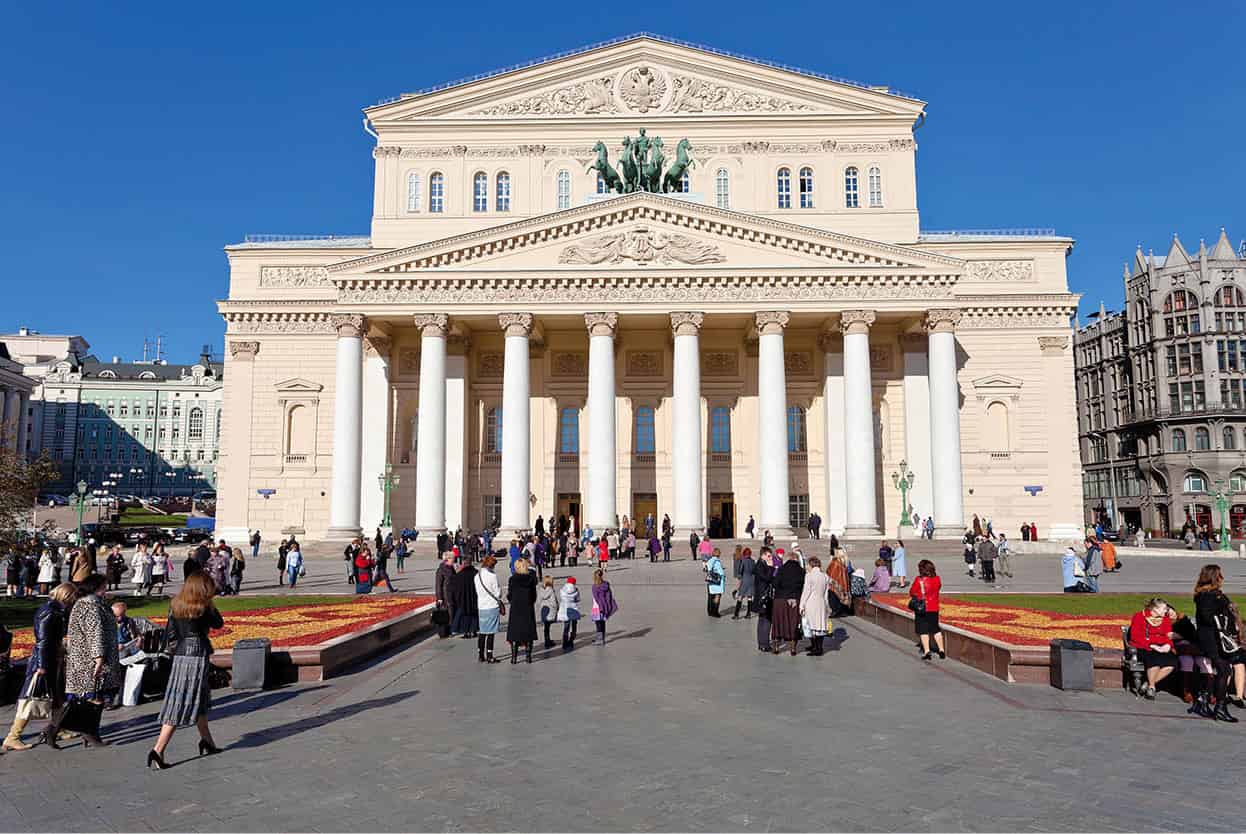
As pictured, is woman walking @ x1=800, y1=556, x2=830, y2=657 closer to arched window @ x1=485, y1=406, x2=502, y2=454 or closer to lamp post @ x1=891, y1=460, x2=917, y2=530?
lamp post @ x1=891, y1=460, x2=917, y2=530

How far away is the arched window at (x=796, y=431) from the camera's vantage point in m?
48.5

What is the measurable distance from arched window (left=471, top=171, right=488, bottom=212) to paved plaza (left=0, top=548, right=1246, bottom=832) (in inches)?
1661

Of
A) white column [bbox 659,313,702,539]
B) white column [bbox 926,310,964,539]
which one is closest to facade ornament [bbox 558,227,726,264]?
white column [bbox 659,313,702,539]

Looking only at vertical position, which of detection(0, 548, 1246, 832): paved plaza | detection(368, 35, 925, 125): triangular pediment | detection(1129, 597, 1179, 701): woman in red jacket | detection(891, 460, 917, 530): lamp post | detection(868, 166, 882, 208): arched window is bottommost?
detection(0, 548, 1246, 832): paved plaza

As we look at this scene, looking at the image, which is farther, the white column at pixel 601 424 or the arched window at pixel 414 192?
the arched window at pixel 414 192

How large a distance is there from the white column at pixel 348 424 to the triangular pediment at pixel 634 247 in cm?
274

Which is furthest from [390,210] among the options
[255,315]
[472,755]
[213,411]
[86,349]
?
[86,349]

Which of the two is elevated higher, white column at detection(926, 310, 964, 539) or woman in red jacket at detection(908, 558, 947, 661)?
white column at detection(926, 310, 964, 539)

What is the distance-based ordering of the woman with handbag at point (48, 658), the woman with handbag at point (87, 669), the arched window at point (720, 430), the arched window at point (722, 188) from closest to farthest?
the woman with handbag at point (87, 669)
the woman with handbag at point (48, 658)
the arched window at point (720, 430)
the arched window at point (722, 188)

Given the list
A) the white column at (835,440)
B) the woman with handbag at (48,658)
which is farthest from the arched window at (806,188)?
the woman with handbag at (48,658)

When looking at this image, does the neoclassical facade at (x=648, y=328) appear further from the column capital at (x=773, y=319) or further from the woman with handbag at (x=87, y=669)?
the woman with handbag at (x=87, y=669)

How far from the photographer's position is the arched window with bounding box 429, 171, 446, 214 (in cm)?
5244

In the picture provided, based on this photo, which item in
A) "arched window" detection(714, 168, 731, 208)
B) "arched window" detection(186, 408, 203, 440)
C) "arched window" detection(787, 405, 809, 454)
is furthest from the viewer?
"arched window" detection(186, 408, 203, 440)

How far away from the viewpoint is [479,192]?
52531 mm
